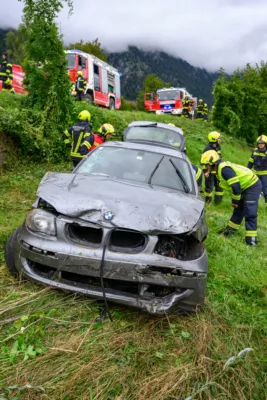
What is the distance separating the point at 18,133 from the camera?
7.70 metres

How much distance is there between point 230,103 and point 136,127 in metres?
10.6

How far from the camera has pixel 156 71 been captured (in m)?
122

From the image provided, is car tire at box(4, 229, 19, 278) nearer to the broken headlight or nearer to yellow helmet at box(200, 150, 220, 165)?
the broken headlight

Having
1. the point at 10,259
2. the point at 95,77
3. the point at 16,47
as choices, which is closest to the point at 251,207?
the point at 10,259

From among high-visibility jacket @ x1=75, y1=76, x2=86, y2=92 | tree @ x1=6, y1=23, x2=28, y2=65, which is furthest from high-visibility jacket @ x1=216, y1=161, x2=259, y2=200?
tree @ x1=6, y1=23, x2=28, y2=65

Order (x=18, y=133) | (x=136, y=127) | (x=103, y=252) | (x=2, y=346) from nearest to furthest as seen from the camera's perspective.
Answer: (x=2, y=346), (x=103, y=252), (x=18, y=133), (x=136, y=127)

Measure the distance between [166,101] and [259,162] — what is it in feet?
54.9

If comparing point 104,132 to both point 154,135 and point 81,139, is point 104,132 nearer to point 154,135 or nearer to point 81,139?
point 81,139

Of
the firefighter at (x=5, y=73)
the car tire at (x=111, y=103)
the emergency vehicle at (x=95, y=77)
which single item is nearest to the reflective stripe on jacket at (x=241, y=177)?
the emergency vehicle at (x=95, y=77)

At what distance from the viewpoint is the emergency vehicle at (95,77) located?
554 inches

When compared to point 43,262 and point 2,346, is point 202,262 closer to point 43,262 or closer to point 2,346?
point 43,262

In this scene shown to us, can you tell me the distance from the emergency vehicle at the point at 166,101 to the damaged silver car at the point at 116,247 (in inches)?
835

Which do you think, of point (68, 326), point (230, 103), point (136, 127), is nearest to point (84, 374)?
point (68, 326)

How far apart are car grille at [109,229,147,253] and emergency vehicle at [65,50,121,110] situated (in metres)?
11.5
